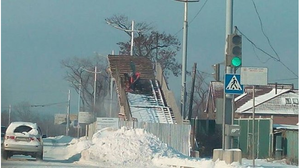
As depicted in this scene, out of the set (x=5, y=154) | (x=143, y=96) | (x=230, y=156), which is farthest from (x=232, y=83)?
(x=143, y=96)

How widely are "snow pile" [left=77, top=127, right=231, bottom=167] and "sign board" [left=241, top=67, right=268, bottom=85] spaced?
16.9 ft

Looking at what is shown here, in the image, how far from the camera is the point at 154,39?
234 ft

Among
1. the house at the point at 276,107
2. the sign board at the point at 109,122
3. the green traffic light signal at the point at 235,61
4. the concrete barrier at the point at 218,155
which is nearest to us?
the green traffic light signal at the point at 235,61

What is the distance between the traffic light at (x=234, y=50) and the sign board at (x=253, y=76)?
1.65 ft

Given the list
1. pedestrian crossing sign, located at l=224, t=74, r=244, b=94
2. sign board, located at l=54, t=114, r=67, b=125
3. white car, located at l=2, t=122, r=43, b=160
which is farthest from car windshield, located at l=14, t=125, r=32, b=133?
sign board, located at l=54, t=114, r=67, b=125

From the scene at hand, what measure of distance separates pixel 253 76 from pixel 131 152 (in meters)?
9.50

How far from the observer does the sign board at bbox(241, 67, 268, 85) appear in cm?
1948

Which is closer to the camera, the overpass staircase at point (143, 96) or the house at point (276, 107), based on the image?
the overpass staircase at point (143, 96)

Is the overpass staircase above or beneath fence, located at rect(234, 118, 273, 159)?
above

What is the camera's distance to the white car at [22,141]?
84.5ft

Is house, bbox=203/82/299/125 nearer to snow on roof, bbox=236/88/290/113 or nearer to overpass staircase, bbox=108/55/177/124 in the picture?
snow on roof, bbox=236/88/290/113

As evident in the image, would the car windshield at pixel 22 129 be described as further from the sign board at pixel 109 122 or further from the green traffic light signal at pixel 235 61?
the sign board at pixel 109 122

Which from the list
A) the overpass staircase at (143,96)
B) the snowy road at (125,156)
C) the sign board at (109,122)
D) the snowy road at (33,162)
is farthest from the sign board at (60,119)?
the snowy road at (33,162)

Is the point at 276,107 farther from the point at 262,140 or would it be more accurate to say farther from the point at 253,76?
the point at 253,76
